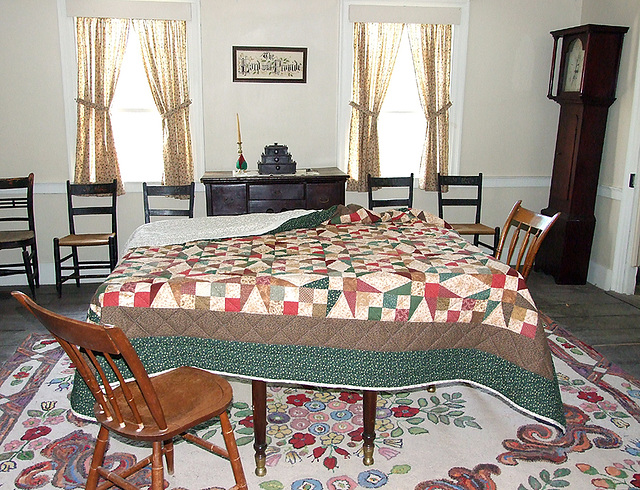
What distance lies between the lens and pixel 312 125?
5.38 m

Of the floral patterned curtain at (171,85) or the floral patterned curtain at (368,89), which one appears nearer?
the floral patterned curtain at (171,85)

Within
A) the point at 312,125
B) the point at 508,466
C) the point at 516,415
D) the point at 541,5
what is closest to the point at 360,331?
the point at 508,466

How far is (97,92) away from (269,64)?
4.91 ft

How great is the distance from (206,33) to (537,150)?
3.29m

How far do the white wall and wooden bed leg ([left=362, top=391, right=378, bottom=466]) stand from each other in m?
3.24

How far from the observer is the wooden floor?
3922mm

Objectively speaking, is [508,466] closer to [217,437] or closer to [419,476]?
[419,476]

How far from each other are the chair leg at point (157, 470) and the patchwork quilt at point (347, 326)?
0.40 metres

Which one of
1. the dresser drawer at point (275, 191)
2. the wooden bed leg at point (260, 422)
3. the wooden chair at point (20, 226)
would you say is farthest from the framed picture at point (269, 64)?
the wooden bed leg at point (260, 422)

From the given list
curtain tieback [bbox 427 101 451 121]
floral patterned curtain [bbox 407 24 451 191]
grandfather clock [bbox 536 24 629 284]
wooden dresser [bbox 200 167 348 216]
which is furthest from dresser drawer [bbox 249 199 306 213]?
grandfather clock [bbox 536 24 629 284]

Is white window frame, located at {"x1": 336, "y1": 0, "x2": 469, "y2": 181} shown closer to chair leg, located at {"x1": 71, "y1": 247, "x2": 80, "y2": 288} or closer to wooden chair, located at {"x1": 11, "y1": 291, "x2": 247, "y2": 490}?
chair leg, located at {"x1": 71, "y1": 247, "x2": 80, "y2": 288}

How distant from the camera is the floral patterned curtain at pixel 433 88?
5.32 meters

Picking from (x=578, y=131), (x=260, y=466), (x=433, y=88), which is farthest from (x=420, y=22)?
(x=260, y=466)

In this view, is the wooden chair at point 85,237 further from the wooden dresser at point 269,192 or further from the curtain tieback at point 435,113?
the curtain tieback at point 435,113
